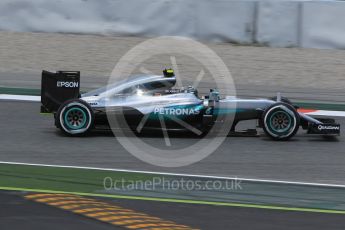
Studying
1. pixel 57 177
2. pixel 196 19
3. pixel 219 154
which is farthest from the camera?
pixel 196 19

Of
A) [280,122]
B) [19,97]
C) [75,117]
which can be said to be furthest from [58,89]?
[19,97]

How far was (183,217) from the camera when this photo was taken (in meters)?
7.23

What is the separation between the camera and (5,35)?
65.6 ft

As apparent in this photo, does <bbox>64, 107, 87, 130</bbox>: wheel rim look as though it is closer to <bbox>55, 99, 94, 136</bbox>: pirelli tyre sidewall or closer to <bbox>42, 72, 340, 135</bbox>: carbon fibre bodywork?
<bbox>55, 99, 94, 136</bbox>: pirelli tyre sidewall

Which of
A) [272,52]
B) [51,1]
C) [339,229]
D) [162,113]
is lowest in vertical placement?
[339,229]

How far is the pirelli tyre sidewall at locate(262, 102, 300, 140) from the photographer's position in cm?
1086

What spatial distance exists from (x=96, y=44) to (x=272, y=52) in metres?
4.28

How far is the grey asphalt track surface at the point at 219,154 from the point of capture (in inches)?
372

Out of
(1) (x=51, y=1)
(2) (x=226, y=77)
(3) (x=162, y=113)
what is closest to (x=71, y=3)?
(1) (x=51, y=1)

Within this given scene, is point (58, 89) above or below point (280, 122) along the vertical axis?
above

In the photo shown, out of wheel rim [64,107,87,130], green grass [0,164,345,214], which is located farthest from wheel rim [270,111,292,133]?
wheel rim [64,107,87,130]

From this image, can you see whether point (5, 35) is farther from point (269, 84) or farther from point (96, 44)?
point (269, 84)

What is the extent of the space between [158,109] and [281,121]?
5.57 feet

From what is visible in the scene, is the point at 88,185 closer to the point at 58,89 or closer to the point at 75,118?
the point at 75,118
